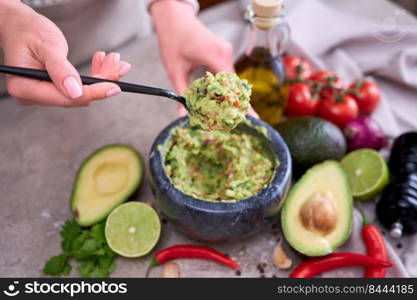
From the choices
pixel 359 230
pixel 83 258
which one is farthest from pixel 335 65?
pixel 83 258

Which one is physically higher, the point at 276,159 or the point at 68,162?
the point at 276,159

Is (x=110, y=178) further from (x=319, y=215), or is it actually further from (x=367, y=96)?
(x=367, y=96)

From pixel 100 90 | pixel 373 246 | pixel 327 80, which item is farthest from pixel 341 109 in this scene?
pixel 100 90

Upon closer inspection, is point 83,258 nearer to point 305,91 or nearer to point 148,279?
point 148,279

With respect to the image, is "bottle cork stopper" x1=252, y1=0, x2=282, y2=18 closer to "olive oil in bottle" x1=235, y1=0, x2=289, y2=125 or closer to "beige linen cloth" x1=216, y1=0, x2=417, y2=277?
"olive oil in bottle" x1=235, y1=0, x2=289, y2=125

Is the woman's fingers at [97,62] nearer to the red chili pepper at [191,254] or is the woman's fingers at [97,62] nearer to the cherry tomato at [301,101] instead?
the red chili pepper at [191,254]

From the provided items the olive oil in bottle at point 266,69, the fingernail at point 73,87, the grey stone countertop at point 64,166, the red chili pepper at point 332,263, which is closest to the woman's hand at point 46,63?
the fingernail at point 73,87
